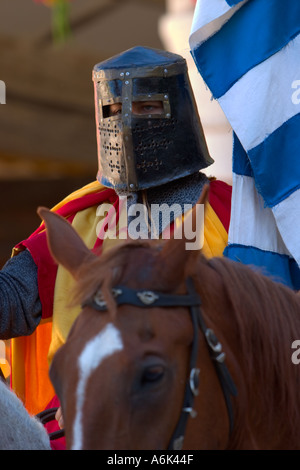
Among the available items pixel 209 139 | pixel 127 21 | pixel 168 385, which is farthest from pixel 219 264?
pixel 127 21

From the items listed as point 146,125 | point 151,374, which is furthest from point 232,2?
point 151,374

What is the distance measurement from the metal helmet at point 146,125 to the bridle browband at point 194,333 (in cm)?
116

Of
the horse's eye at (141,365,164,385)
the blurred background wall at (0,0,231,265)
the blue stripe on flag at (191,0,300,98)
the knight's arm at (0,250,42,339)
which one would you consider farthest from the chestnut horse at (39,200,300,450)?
the blurred background wall at (0,0,231,265)

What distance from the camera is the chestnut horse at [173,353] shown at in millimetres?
1414

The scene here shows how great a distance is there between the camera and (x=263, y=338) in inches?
63.6

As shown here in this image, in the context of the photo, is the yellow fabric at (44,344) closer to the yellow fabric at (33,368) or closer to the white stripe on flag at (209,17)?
the yellow fabric at (33,368)

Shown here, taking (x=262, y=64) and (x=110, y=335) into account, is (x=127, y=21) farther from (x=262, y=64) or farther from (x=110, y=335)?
(x=110, y=335)

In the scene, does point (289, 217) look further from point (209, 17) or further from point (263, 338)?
point (263, 338)

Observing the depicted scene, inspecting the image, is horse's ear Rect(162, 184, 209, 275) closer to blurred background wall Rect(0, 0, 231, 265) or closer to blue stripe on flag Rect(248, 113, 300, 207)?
blue stripe on flag Rect(248, 113, 300, 207)

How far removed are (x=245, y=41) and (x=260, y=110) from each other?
0.80ft

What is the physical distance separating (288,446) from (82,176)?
5.75 meters

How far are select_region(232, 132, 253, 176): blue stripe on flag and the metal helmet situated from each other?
16 centimetres

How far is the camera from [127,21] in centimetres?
605

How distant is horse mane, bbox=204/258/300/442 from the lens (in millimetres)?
1599
